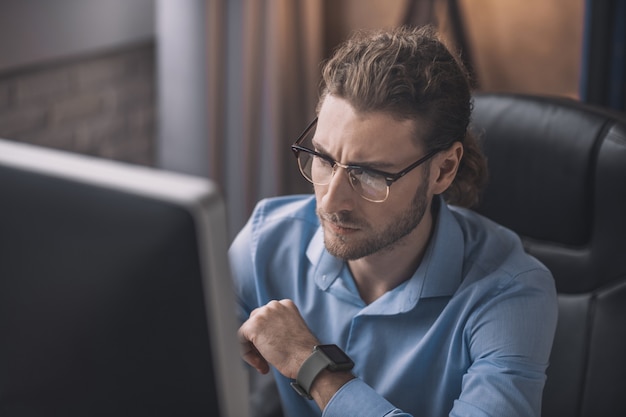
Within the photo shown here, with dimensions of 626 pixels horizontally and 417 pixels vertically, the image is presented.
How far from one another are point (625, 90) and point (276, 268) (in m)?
1.25

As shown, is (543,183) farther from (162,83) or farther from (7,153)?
(162,83)

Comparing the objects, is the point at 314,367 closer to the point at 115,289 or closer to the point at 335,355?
the point at 335,355

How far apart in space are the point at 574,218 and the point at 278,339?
1.88 feet

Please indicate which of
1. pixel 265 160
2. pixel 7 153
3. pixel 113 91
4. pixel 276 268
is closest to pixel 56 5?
pixel 113 91

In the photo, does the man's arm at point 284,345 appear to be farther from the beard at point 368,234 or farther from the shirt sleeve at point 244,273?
the shirt sleeve at point 244,273

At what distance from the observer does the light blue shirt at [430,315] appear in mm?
1195

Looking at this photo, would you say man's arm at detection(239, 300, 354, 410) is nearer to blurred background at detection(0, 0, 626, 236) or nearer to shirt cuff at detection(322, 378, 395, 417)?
shirt cuff at detection(322, 378, 395, 417)

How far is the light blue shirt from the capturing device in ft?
3.92

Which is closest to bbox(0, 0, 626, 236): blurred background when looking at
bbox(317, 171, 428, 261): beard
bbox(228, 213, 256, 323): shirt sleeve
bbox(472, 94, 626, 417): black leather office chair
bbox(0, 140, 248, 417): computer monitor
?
bbox(472, 94, 626, 417): black leather office chair

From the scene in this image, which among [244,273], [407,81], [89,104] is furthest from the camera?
[89,104]

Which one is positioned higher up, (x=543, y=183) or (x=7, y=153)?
(x=7, y=153)

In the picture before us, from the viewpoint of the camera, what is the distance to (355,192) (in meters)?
1.24

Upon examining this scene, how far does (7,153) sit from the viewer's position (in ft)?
2.20

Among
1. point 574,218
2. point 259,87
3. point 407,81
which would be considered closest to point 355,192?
point 407,81
